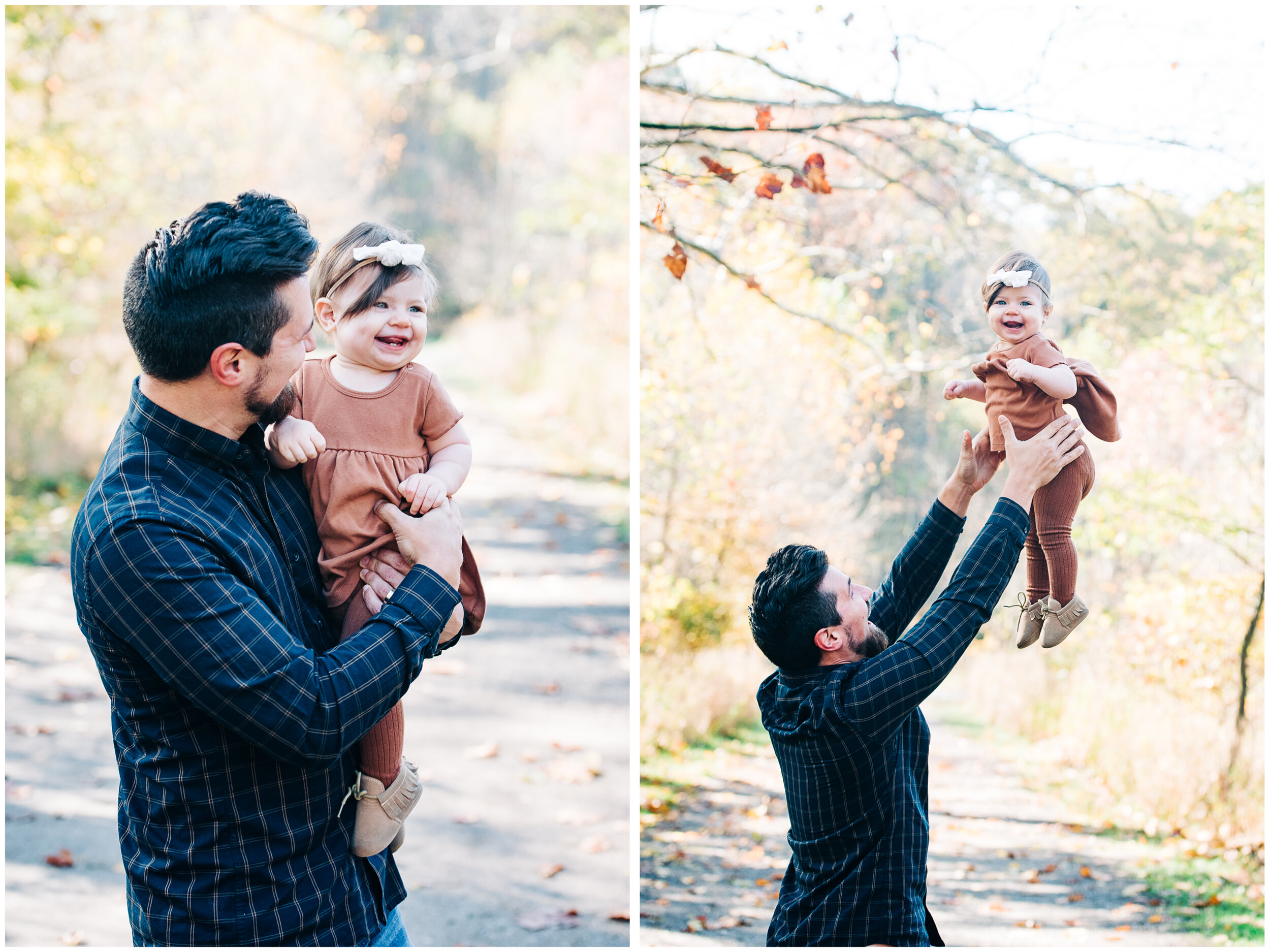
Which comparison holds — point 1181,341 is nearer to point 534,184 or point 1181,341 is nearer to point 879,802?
point 879,802

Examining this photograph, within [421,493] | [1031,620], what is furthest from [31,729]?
[1031,620]

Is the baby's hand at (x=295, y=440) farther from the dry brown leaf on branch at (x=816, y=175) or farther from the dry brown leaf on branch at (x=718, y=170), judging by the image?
the dry brown leaf on branch at (x=816, y=175)

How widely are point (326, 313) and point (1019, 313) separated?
131 centimetres

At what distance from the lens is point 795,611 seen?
1.84 metres

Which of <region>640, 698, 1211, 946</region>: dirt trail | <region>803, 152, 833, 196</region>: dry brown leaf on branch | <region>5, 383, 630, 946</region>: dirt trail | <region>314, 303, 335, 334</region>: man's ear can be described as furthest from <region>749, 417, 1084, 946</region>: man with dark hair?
<region>640, 698, 1211, 946</region>: dirt trail

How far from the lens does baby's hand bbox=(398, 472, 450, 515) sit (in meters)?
1.71

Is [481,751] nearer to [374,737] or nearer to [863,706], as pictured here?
[374,737]

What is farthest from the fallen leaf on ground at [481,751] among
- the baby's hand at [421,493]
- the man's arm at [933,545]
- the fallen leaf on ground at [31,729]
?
the baby's hand at [421,493]

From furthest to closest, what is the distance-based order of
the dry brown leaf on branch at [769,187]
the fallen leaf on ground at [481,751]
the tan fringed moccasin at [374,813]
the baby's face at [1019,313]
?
the fallen leaf on ground at [481,751], the dry brown leaf on branch at [769,187], the baby's face at [1019,313], the tan fringed moccasin at [374,813]

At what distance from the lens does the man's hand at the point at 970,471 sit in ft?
6.52

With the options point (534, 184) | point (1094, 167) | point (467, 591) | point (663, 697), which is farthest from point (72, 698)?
point (534, 184)

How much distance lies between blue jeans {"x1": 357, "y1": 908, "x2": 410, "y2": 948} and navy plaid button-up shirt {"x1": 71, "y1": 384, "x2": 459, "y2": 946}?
0.09m

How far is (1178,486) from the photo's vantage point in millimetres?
4488

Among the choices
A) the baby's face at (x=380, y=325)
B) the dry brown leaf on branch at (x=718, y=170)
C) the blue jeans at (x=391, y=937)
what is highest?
the dry brown leaf on branch at (x=718, y=170)
